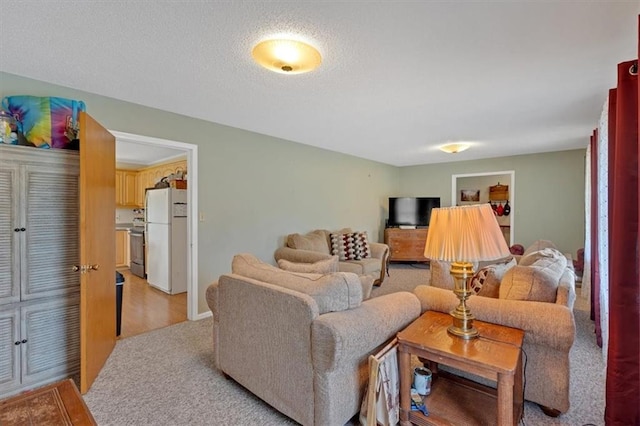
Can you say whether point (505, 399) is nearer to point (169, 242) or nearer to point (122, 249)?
point (169, 242)

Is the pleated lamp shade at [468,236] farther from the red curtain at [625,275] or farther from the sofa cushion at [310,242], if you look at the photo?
the sofa cushion at [310,242]

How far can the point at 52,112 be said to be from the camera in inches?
89.7

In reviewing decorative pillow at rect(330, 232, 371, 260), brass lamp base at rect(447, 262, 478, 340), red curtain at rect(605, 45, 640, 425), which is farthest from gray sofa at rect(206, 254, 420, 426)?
decorative pillow at rect(330, 232, 371, 260)

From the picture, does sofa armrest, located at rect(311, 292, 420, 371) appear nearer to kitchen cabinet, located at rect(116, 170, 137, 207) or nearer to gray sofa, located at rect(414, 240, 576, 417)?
gray sofa, located at rect(414, 240, 576, 417)

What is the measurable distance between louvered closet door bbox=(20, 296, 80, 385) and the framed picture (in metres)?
7.78

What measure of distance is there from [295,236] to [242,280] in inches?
96.6

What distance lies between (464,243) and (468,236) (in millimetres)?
44

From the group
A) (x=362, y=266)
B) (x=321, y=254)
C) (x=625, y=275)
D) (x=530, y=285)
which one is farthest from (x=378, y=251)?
(x=625, y=275)

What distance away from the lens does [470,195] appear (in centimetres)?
774

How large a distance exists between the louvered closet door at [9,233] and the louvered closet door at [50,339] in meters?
0.17

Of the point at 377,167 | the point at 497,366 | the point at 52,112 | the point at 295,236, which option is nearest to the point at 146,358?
the point at 52,112

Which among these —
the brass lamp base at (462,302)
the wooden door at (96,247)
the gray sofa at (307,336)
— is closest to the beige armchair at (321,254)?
the gray sofa at (307,336)

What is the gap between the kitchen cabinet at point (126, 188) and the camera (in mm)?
6449

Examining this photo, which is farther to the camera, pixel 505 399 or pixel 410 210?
pixel 410 210
